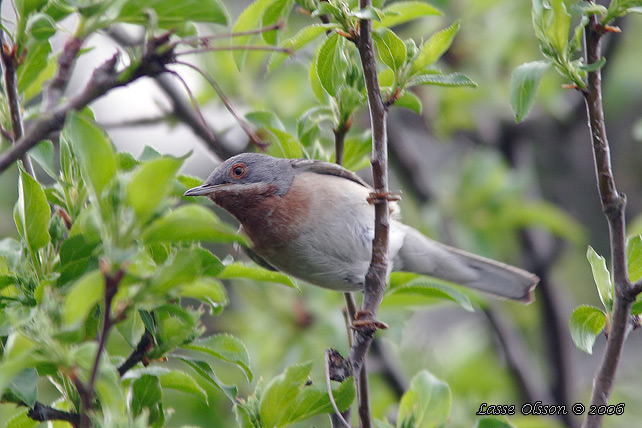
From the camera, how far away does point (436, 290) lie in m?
3.57

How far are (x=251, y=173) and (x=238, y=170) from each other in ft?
0.33

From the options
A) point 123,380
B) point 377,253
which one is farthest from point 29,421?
point 377,253

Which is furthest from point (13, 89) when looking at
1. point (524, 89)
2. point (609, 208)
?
point (609, 208)

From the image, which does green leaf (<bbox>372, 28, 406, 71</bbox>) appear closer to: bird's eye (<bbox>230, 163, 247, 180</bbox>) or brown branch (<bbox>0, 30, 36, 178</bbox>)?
brown branch (<bbox>0, 30, 36, 178</bbox>)

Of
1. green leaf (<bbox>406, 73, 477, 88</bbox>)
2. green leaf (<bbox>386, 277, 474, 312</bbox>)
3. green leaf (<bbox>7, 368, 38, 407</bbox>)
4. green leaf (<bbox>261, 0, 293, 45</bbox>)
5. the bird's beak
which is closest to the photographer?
green leaf (<bbox>7, 368, 38, 407</bbox>)

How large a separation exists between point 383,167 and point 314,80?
2.01 ft

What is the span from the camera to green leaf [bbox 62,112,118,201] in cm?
208

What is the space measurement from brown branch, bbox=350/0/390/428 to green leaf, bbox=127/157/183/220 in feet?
3.55

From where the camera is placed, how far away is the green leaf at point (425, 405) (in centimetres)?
319

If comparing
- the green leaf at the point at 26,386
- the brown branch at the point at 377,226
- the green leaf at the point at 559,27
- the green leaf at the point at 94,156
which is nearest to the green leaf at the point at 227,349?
the brown branch at the point at 377,226

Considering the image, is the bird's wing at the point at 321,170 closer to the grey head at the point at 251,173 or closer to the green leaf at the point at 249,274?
the grey head at the point at 251,173

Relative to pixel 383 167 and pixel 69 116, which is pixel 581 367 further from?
pixel 69 116

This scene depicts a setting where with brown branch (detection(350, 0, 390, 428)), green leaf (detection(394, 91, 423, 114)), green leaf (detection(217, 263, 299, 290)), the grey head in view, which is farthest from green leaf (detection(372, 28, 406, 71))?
the grey head

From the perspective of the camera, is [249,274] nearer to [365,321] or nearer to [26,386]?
[365,321]
